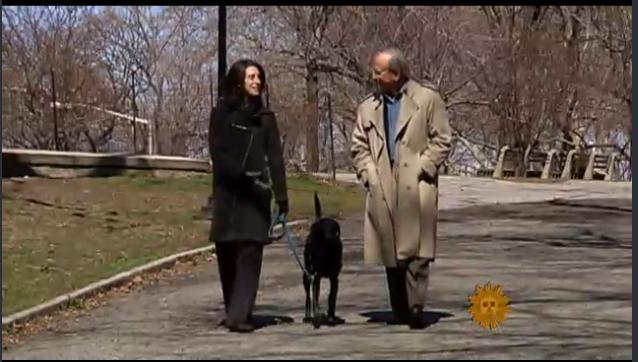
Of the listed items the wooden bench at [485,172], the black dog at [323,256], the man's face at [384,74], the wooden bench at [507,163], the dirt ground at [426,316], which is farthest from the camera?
the wooden bench at [485,172]

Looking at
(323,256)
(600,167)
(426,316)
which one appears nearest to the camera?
(323,256)

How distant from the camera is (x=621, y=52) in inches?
1208

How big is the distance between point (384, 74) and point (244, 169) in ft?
3.73

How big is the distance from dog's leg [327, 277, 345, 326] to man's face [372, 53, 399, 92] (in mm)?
1378

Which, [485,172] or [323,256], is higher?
[323,256]

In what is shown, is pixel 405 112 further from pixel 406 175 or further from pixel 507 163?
pixel 507 163

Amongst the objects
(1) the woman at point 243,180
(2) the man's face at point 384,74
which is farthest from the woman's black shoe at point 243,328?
(2) the man's face at point 384,74

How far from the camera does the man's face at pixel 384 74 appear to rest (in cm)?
832

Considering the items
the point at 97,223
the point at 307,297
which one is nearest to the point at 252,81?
the point at 307,297

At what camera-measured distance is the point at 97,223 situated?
16141 millimetres

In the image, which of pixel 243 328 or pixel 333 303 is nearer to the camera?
pixel 243 328

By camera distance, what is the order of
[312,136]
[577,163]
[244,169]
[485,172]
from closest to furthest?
[244,169] < [312,136] < [577,163] < [485,172]

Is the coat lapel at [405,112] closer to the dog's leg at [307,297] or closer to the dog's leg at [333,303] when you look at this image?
the dog's leg at [333,303]

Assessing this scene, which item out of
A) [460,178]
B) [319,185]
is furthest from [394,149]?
[460,178]
